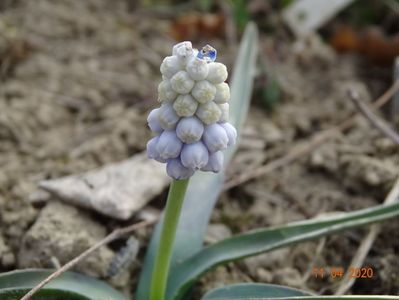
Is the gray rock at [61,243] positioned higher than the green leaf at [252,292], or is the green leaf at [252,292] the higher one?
the gray rock at [61,243]

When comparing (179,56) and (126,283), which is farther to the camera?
(126,283)

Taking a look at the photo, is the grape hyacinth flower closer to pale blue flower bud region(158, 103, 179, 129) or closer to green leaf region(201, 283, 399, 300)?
pale blue flower bud region(158, 103, 179, 129)

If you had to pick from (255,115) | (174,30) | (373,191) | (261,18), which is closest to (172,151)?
(373,191)

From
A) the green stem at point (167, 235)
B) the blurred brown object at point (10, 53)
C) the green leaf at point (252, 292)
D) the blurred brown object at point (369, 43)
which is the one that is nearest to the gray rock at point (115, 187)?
the green stem at point (167, 235)

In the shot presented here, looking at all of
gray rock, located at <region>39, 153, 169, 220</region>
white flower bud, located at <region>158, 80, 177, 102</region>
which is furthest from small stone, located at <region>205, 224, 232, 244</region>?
white flower bud, located at <region>158, 80, 177, 102</region>

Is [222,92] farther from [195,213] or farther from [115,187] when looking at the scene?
[115,187]

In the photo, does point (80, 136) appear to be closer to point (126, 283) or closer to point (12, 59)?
point (12, 59)

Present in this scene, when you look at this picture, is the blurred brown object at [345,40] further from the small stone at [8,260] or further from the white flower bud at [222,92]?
the small stone at [8,260]
